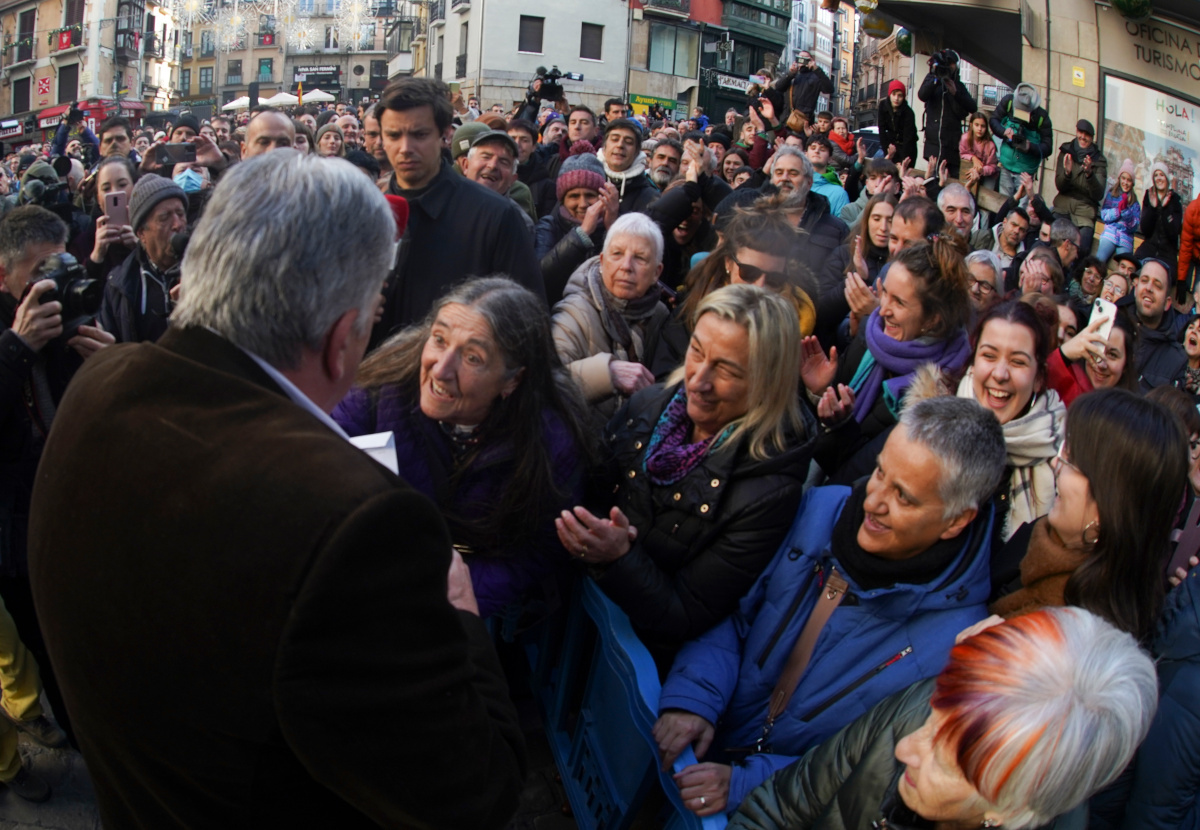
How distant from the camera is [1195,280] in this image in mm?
8703

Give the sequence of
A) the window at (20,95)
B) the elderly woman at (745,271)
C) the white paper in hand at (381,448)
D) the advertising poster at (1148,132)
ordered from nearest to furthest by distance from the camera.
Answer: the white paper in hand at (381,448), the elderly woman at (745,271), the advertising poster at (1148,132), the window at (20,95)

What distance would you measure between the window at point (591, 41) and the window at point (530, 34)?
6.88 feet

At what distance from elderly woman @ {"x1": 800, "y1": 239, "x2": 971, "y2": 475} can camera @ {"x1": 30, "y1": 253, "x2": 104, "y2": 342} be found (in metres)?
2.67

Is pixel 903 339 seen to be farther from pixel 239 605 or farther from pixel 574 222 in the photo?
pixel 239 605

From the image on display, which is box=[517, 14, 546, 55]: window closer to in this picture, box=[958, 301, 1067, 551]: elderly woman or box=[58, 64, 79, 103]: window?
box=[58, 64, 79, 103]: window

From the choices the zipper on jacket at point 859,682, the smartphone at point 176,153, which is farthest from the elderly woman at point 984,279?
the smartphone at point 176,153

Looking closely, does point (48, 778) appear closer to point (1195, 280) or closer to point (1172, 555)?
point (1172, 555)

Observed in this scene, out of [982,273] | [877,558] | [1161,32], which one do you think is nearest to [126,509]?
[877,558]

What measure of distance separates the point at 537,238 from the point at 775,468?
334 cm

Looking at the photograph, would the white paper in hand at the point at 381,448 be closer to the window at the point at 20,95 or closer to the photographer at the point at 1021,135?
the photographer at the point at 1021,135

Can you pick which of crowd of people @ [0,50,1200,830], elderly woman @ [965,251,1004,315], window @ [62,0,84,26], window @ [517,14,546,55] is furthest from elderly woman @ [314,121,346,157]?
window @ [62,0,84,26]

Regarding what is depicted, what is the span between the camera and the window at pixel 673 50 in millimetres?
41438

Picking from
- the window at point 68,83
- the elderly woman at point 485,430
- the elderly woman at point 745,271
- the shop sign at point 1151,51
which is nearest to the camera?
the elderly woman at point 485,430

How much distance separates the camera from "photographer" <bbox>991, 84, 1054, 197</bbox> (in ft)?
31.1
